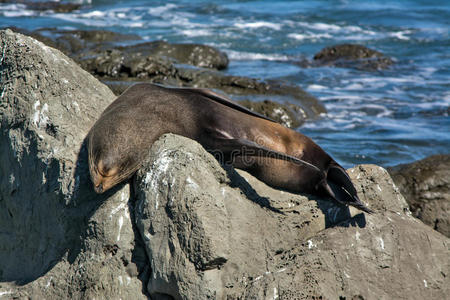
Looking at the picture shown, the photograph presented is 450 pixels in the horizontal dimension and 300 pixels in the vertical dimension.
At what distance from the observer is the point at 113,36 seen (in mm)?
17484

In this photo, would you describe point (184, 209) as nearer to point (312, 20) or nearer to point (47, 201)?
→ point (47, 201)

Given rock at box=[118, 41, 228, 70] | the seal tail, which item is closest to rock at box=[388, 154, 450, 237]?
the seal tail

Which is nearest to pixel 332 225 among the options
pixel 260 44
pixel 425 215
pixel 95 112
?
pixel 95 112

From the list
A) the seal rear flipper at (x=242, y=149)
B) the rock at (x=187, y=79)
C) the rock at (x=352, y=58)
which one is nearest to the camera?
the seal rear flipper at (x=242, y=149)

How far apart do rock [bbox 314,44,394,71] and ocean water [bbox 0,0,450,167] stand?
1.58 ft

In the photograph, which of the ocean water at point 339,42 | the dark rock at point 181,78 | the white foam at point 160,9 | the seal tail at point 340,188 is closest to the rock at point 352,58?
the ocean water at point 339,42

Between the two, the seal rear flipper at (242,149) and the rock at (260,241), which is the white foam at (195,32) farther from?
the rock at (260,241)

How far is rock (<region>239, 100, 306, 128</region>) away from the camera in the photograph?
11188 mm

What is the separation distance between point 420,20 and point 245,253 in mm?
21682

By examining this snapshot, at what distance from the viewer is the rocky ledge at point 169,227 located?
13.1 feet

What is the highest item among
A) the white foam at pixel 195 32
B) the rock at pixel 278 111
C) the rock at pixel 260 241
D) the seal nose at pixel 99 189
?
the seal nose at pixel 99 189

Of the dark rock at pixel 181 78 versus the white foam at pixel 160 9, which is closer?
the dark rock at pixel 181 78

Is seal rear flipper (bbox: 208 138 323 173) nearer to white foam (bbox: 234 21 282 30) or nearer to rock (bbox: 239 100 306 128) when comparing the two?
rock (bbox: 239 100 306 128)

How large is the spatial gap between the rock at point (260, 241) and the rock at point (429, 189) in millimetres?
2341
